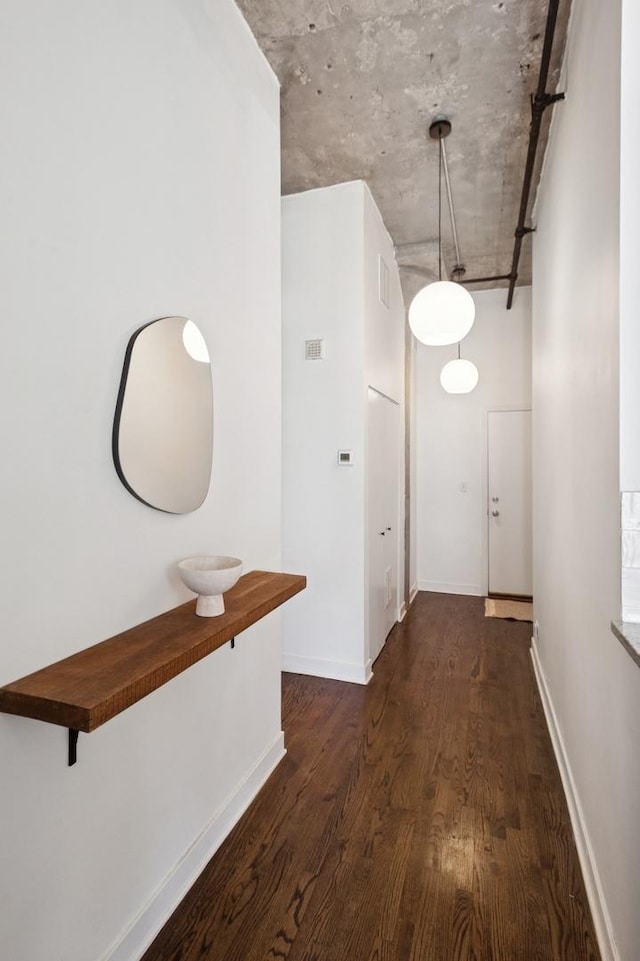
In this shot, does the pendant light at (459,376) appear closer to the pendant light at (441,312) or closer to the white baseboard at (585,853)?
the pendant light at (441,312)

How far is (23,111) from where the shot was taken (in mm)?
1029

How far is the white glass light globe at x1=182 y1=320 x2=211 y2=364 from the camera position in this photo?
1599mm

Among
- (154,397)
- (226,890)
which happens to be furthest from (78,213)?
(226,890)

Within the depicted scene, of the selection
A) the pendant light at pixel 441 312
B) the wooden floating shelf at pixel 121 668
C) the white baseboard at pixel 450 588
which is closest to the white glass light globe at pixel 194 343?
the wooden floating shelf at pixel 121 668

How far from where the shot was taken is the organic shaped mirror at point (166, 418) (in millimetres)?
1343

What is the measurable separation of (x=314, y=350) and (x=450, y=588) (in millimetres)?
3285

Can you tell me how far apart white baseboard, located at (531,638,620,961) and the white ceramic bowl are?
4.70 feet

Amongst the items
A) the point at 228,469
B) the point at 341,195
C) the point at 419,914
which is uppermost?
the point at 341,195

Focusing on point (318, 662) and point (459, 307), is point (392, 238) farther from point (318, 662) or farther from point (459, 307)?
point (318, 662)

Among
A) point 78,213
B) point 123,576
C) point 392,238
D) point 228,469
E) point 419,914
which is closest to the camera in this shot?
point 78,213

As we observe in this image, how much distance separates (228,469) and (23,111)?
1.18m

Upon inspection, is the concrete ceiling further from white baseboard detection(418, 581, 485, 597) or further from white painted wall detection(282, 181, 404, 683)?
white baseboard detection(418, 581, 485, 597)

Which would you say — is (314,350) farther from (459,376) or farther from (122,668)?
(122,668)

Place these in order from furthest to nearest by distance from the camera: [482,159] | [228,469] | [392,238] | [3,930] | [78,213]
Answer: [392,238]
[482,159]
[228,469]
[78,213]
[3,930]
